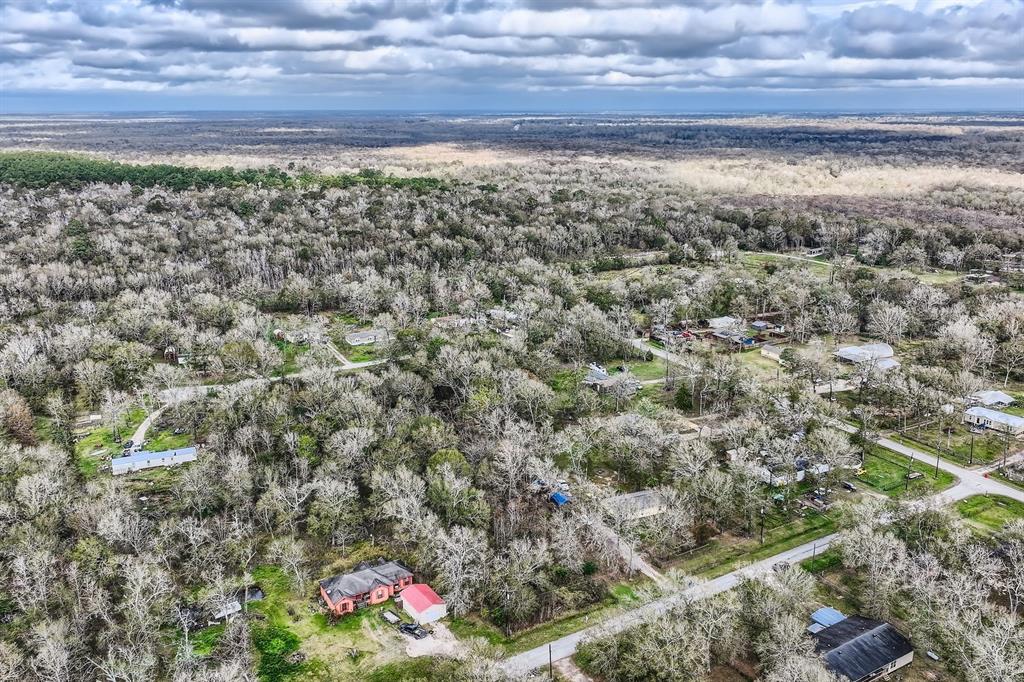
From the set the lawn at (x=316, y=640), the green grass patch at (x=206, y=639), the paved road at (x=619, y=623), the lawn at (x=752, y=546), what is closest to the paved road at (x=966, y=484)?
the lawn at (x=752, y=546)

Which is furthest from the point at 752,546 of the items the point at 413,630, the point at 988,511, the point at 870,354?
the point at 870,354

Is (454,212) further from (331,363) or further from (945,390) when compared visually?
(945,390)

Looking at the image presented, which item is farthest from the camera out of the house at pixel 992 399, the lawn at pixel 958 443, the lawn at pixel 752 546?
the house at pixel 992 399

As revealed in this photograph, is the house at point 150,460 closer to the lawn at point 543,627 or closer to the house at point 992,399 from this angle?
the lawn at point 543,627


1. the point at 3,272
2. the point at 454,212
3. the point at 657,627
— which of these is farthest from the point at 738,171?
the point at 657,627

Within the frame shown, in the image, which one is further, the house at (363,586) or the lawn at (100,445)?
the lawn at (100,445)

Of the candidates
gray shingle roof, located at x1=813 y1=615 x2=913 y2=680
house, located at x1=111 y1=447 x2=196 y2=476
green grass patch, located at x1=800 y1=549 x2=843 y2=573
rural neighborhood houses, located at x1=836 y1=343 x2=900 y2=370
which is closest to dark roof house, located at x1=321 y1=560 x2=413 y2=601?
gray shingle roof, located at x1=813 y1=615 x2=913 y2=680
